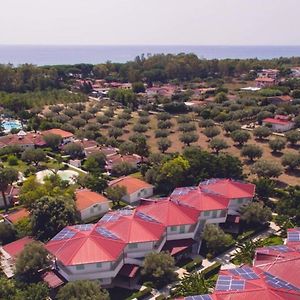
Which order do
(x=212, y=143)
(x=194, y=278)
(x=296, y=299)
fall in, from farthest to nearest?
1. (x=212, y=143)
2. (x=194, y=278)
3. (x=296, y=299)

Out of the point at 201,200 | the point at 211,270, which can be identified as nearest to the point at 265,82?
Result: the point at 201,200

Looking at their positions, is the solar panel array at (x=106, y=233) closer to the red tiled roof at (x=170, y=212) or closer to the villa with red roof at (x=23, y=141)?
the red tiled roof at (x=170, y=212)

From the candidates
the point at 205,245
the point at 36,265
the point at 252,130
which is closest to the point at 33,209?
the point at 36,265

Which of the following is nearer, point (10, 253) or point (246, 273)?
point (246, 273)

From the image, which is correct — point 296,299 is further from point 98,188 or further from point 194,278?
point 98,188

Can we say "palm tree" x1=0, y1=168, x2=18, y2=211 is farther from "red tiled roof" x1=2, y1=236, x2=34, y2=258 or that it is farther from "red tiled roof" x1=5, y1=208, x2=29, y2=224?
"red tiled roof" x1=2, y1=236, x2=34, y2=258

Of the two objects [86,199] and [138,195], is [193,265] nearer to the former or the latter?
[86,199]
